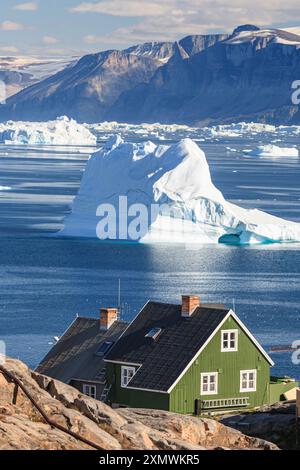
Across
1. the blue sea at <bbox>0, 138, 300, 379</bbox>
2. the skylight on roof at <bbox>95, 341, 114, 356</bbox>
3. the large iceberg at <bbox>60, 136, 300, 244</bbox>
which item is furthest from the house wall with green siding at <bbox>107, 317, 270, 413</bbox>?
the large iceberg at <bbox>60, 136, 300, 244</bbox>

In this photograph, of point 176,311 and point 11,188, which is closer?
point 176,311

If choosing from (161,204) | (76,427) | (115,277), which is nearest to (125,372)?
(76,427)

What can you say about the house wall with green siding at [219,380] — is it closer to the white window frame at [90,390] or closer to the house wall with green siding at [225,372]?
the house wall with green siding at [225,372]

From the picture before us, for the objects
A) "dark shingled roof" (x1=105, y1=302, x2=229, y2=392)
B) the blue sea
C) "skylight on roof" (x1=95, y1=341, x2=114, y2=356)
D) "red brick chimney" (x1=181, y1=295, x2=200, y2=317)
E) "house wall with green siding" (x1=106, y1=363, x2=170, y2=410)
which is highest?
"red brick chimney" (x1=181, y1=295, x2=200, y2=317)

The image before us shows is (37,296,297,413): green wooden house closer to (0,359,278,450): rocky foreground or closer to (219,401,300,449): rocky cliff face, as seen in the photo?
(219,401,300,449): rocky cliff face

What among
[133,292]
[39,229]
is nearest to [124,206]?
[39,229]

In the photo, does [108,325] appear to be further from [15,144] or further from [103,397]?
[15,144]
